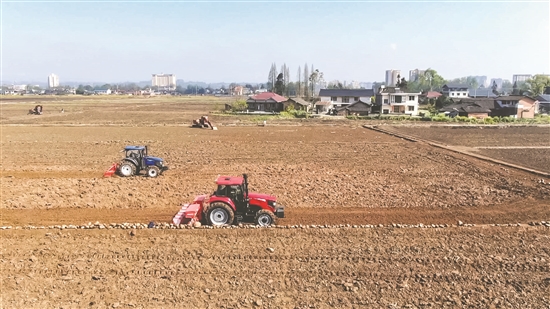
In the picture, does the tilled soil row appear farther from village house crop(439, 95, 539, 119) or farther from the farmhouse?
the farmhouse

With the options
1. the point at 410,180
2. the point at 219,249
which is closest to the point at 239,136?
the point at 410,180

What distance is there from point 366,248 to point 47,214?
10055 mm

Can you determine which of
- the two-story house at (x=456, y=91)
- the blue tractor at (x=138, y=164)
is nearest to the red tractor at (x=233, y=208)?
the blue tractor at (x=138, y=164)

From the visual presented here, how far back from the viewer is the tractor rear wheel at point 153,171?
18438 millimetres

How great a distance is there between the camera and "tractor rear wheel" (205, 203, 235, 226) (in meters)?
11.9

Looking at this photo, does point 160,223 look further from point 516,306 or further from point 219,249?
point 516,306

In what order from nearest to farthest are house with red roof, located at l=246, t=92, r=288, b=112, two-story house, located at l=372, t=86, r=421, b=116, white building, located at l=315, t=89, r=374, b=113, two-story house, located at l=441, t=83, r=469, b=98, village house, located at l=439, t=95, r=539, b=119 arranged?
village house, located at l=439, t=95, r=539, b=119, two-story house, located at l=372, t=86, r=421, b=116, house with red roof, located at l=246, t=92, r=288, b=112, white building, located at l=315, t=89, r=374, b=113, two-story house, located at l=441, t=83, r=469, b=98

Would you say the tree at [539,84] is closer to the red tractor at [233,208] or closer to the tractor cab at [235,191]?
the red tractor at [233,208]

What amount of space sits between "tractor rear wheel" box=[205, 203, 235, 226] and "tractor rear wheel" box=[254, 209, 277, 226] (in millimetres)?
700

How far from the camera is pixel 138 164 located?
18.6 m

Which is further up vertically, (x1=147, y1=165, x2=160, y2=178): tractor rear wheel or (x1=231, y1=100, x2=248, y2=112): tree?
(x1=231, y1=100, x2=248, y2=112): tree

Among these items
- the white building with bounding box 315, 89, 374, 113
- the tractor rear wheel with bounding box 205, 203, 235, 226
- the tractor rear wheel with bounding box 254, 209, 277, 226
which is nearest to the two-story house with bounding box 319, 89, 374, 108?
the white building with bounding box 315, 89, 374, 113

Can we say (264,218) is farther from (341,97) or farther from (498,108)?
(341,97)

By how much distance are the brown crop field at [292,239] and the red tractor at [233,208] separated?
499 mm
